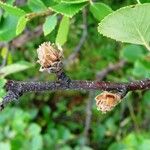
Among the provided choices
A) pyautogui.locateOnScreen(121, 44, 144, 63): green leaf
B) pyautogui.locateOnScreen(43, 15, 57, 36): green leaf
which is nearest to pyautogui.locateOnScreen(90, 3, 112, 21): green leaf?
pyautogui.locateOnScreen(43, 15, 57, 36): green leaf

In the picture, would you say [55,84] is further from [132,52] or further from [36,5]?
[132,52]

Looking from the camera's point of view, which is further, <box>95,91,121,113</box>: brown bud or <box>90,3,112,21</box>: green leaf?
<box>90,3,112,21</box>: green leaf

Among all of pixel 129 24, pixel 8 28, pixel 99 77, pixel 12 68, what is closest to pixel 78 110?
pixel 99 77

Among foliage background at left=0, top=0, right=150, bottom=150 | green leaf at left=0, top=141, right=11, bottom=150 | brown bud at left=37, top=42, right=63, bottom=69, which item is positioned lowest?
foliage background at left=0, top=0, right=150, bottom=150

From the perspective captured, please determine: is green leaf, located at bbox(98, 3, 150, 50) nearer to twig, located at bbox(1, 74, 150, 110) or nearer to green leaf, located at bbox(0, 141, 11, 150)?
twig, located at bbox(1, 74, 150, 110)

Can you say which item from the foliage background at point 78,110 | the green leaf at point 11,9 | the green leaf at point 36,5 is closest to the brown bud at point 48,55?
the green leaf at point 11,9

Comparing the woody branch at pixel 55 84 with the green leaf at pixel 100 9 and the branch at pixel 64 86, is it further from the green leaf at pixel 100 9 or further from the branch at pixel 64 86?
the green leaf at pixel 100 9
